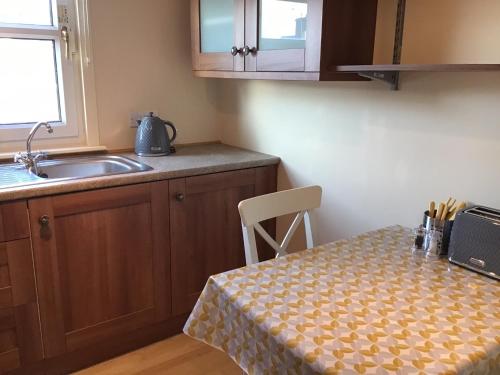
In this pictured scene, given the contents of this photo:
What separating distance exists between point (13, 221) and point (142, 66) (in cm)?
110

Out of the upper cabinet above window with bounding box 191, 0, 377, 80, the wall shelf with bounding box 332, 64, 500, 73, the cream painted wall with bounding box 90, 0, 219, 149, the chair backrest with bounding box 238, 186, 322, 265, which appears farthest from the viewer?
the cream painted wall with bounding box 90, 0, 219, 149

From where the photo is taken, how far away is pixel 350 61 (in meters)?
1.72

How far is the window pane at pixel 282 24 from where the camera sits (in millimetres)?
1721

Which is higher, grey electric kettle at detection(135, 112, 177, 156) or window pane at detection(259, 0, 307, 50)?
window pane at detection(259, 0, 307, 50)

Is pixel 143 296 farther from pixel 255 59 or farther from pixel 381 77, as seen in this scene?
pixel 381 77

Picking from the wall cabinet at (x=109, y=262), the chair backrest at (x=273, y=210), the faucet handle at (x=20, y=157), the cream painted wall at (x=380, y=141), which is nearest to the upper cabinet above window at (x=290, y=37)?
the cream painted wall at (x=380, y=141)

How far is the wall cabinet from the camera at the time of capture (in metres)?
1.74

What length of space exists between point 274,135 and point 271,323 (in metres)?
1.43

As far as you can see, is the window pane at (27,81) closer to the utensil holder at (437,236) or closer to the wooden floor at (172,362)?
the wooden floor at (172,362)

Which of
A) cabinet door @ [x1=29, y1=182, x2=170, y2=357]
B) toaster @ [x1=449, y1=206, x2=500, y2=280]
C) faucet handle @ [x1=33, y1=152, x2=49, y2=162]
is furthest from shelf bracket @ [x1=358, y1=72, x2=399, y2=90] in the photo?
faucet handle @ [x1=33, y1=152, x2=49, y2=162]

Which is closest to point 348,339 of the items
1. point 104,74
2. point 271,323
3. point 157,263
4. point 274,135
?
point 271,323

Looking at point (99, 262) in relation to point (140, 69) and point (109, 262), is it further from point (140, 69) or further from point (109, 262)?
point (140, 69)

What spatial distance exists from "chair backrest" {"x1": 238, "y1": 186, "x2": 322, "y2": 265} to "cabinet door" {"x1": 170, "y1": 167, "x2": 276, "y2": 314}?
58 cm

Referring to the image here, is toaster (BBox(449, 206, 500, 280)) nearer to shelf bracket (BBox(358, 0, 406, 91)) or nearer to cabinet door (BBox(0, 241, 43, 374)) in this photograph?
shelf bracket (BBox(358, 0, 406, 91))
